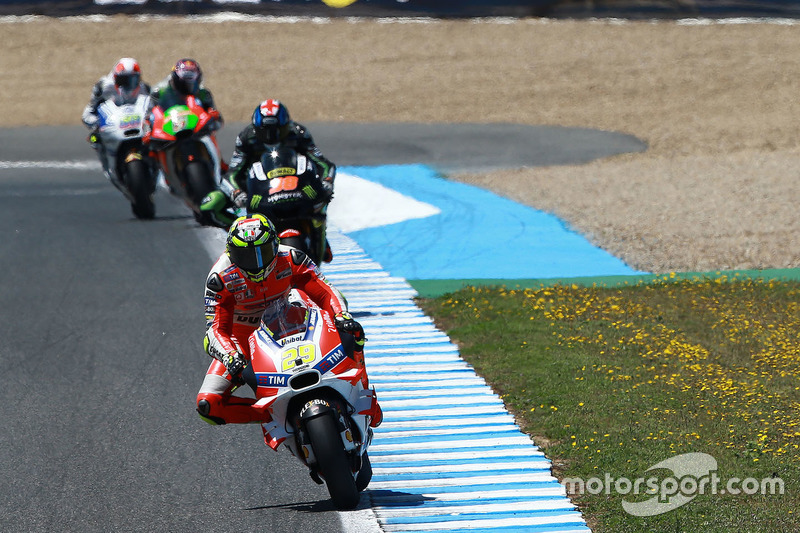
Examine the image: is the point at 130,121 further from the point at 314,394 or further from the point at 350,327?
the point at 314,394

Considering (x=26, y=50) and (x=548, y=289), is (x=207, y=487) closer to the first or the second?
(x=548, y=289)

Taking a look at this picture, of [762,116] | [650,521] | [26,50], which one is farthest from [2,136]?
[650,521]

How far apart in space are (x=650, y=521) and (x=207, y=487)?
279 cm

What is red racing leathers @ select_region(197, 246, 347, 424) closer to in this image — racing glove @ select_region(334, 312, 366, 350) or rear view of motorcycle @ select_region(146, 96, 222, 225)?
racing glove @ select_region(334, 312, 366, 350)

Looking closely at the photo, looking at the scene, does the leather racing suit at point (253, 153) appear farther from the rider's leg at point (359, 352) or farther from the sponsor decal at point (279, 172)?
the rider's leg at point (359, 352)

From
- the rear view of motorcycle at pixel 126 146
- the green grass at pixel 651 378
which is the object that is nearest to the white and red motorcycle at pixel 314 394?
the green grass at pixel 651 378

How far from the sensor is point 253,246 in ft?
23.1

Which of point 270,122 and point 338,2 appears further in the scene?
point 338,2

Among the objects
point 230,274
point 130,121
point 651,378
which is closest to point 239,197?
point 230,274

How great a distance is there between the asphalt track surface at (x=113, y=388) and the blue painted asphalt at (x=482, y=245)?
102 inches

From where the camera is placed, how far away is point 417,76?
30.9 metres

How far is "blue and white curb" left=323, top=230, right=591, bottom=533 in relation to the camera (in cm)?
682

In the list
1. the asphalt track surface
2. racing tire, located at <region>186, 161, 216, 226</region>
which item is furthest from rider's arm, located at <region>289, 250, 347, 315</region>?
racing tire, located at <region>186, 161, 216, 226</region>

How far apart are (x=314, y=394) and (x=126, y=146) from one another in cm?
1061
